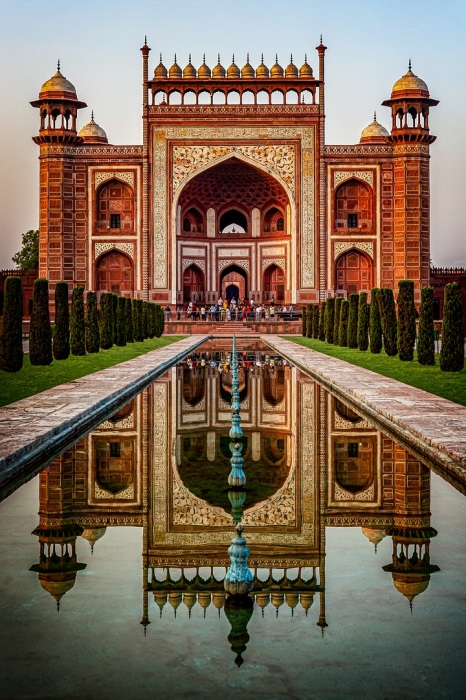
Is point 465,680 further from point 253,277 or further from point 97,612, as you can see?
point 253,277

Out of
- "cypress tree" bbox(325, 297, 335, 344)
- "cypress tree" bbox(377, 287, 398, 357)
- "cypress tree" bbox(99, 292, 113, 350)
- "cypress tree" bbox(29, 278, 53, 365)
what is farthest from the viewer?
"cypress tree" bbox(325, 297, 335, 344)

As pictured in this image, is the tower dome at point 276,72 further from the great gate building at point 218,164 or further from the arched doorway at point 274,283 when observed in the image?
the arched doorway at point 274,283

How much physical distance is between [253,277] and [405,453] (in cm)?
2020

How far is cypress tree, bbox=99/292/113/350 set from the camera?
13203mm

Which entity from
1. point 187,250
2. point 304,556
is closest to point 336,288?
point 187,250

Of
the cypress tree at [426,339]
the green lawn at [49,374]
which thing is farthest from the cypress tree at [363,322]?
the green lawn at [49,374]

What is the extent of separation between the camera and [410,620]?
203cm

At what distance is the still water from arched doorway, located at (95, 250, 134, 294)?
18497 mm

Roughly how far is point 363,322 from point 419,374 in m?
4.63

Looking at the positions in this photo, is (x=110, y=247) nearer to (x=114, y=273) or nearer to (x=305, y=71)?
(x=114, y=273)

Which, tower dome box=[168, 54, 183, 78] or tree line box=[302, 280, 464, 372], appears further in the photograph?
tower dome box=[168, 54, 183, 78]

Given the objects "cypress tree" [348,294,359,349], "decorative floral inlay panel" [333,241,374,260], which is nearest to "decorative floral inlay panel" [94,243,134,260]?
"decorative floral inlay panel" [333,241,374,260]

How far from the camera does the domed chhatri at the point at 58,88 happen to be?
72.8 ft

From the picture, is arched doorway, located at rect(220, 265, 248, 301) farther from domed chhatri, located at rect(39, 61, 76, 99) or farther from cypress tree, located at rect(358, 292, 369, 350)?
cypress tree, located at rect(358, 292, 369, 350)
